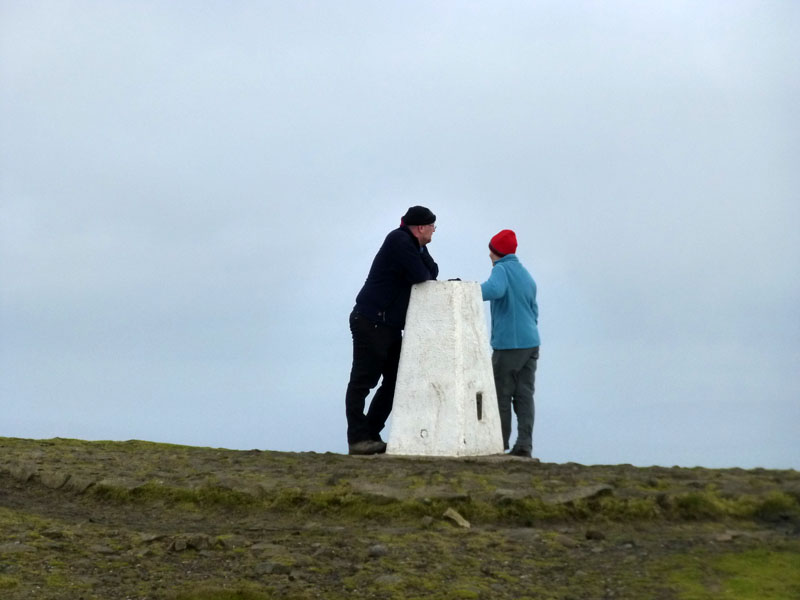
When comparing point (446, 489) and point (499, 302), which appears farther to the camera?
point (499, 302)

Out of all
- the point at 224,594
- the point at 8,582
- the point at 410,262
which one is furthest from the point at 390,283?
the point at 8,582

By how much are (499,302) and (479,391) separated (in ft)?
3.77

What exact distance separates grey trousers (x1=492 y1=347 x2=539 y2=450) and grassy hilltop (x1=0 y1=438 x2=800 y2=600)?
81 centimetres

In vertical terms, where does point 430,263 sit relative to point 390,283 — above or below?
above

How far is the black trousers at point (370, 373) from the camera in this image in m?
12.5

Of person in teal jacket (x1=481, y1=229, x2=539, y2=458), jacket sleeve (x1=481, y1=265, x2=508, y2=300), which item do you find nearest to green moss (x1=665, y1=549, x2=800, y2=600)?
person in teal jacket (x1=481, y1=229, x2=539, y2=458)

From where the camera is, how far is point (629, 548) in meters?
8.70

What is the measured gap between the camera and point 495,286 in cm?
1212

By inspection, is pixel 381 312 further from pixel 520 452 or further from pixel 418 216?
pixel 520 452

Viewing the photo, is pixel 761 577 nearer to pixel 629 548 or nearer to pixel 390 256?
pixel 629 548

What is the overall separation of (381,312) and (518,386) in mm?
1857

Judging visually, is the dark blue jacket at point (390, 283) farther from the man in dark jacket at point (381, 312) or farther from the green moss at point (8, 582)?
the green moss at point (8, 582)

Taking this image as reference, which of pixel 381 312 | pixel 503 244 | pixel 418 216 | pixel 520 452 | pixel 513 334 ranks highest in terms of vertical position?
pixel 418 216

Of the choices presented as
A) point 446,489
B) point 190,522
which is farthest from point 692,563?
point 190,522
